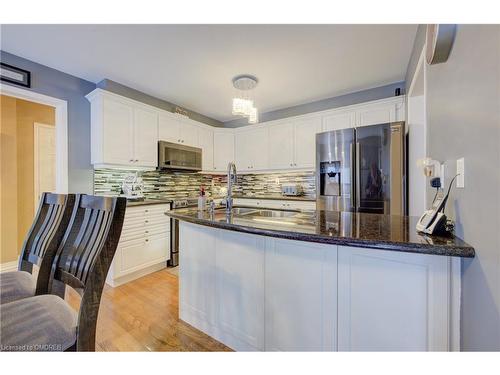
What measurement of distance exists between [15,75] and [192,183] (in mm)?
2550

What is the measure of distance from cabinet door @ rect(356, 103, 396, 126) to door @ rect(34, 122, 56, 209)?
4562 mm

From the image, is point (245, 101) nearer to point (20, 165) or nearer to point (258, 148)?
point (258, 148)

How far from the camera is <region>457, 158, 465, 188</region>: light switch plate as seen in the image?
86cm

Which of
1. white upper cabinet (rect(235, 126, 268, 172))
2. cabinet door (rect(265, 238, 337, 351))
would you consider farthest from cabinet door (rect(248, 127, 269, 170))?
cabinet door (rect(265, 238, 337, 351))

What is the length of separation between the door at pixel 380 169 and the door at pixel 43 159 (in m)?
4.36

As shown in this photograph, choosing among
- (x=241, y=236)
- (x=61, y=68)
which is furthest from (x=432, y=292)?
(x=61, y=68)

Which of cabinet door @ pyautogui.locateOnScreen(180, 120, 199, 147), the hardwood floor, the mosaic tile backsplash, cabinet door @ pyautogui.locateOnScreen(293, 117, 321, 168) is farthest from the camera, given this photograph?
cabinet door @ pyautogui.locateOnScreen(180, 120, 199, 147)

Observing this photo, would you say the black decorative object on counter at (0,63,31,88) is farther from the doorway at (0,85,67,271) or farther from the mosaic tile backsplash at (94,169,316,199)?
the mosaic tile backsplash at (94,169,316,199)

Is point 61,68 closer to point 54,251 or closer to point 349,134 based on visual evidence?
point 54,251

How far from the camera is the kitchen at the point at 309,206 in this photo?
0.88 m

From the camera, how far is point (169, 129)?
3.33m

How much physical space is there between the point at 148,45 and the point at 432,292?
2733 millimetres

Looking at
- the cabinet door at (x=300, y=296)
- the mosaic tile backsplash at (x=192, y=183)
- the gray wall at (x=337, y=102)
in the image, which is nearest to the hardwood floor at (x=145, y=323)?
the cabinet door at (x=300, y=296)

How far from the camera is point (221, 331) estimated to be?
153cm
